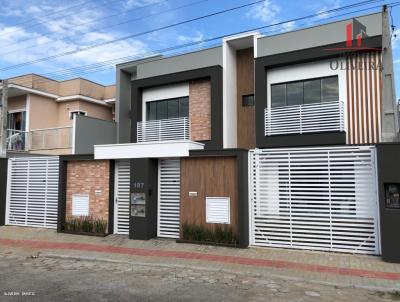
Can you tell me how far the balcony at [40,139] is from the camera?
17.9 meters

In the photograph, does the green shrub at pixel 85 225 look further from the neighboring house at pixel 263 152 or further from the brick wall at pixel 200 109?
the brick wall at pixel 200 109

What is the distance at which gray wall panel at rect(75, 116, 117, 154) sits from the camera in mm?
17500

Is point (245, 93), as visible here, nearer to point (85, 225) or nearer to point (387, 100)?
point (387, 100)

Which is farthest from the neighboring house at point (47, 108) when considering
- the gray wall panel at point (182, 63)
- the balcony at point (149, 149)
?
the balcony at point (149, 149)

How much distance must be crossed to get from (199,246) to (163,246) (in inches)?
42.1

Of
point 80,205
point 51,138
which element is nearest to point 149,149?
point 80,205

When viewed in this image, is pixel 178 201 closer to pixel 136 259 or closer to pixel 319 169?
pixel 136 259

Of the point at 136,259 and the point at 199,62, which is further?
the point at 199,62

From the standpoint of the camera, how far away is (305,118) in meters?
13.5

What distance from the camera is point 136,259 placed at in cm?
903

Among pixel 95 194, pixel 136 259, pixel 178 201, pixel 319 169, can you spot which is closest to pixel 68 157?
pixel 95 194

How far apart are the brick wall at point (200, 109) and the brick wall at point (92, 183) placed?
16.7 feet

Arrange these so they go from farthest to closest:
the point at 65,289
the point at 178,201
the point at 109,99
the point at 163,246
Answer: the point at 109,99 → the point at 178,201 → the point at 163,246 → the point at 65,289

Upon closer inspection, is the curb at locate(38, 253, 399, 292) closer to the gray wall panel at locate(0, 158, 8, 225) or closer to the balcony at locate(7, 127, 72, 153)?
the gray wall panel at locate(0, 158, 8, 225)
